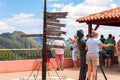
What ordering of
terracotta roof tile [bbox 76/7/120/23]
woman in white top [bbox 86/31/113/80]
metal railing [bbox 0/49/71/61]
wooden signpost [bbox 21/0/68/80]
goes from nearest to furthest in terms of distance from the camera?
1. wooden signpost [bbox 21/0/68/80]
2. woman in white top [bbox 86/31/113/80]
3. metal railing [bbox 0/49/71/61]
4. terracotta roof tile [bbox 76/7/120/23]

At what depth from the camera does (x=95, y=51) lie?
9867mm

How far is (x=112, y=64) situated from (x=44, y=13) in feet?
29.8

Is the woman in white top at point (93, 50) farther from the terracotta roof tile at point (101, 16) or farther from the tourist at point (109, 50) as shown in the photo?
the tourist at point (109, 50)

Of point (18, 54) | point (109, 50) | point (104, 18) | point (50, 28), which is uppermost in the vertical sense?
point (104, 18)

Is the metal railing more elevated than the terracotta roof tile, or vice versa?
the terracotta roof tile

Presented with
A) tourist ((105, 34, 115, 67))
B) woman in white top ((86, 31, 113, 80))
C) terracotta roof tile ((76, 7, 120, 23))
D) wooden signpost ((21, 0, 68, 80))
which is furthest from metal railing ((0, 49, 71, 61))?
woman in white top ((86, 31, 113, 80))

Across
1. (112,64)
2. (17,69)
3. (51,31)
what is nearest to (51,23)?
(51,31)

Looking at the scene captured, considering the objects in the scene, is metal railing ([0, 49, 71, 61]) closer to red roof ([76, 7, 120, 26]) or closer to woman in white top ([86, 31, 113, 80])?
red roof ([76, 7, 120, 26])

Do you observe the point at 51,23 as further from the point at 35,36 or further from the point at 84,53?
the point at 84,53

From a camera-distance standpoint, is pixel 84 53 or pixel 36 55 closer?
pixel 84 53

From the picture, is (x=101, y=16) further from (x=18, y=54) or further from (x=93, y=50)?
(x=93, y=50)

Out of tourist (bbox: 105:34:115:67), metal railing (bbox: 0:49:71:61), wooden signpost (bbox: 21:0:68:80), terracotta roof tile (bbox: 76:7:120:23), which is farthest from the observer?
tourist (bbox: 105:34:115:67)

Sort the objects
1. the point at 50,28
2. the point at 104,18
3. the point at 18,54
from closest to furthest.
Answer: the point at 50,28 → the point at 18,54 → the point at 104,18

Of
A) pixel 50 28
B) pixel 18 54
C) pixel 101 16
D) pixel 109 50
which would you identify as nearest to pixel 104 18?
pixel 101 16
